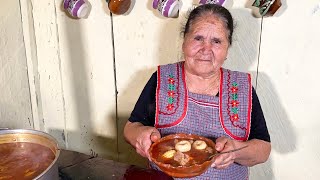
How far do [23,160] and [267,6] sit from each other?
1.11 m

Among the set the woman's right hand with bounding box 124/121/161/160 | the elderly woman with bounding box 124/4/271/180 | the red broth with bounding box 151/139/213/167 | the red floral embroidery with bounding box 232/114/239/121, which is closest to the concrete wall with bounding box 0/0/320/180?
the elderly woman with bounding box 124/4/271/180

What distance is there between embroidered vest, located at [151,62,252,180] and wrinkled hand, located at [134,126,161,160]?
18 cm

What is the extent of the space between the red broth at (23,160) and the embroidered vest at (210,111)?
0.56 metres

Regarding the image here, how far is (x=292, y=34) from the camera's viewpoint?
5.24 feet

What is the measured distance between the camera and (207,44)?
1.39m

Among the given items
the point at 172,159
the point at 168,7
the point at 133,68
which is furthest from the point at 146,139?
the point at 133,68

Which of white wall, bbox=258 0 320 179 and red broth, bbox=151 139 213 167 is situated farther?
white wall, bbox=258 0 320 179

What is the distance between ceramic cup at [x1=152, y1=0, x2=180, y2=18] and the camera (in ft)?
5.53

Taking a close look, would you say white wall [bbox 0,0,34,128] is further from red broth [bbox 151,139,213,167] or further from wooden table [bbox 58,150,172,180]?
red broth [bbox 151,139,213,167]

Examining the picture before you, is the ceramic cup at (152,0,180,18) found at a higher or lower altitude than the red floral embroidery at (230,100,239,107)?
higher

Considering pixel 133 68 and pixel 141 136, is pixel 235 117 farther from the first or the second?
pixel 133 68

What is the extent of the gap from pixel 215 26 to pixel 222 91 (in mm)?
274

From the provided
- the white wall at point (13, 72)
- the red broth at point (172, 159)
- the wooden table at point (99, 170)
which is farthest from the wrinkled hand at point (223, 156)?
the white wall at point (13, 72)

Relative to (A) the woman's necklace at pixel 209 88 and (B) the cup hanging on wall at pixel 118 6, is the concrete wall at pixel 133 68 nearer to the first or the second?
(B) the cup hanging on wall at pixel 118 6
